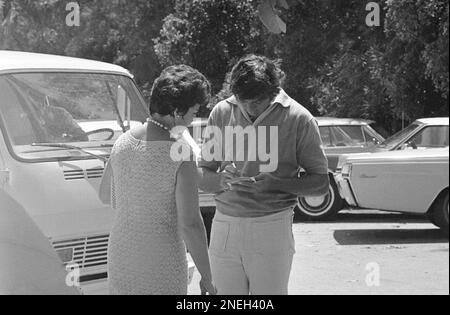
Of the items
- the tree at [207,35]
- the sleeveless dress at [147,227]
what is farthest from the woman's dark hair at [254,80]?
the tree at [207,35]

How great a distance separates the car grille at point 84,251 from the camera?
4270 millimetres

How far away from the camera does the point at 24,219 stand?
414 cm

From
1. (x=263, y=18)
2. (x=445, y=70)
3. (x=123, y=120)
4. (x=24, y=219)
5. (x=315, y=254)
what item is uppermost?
(x=263, y=18)

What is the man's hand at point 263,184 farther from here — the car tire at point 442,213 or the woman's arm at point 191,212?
the car tire at point 442,213

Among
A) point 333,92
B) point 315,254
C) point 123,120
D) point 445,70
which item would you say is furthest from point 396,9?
point 333,92

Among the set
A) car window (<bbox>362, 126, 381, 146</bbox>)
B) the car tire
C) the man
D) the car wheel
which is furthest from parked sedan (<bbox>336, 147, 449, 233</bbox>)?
the car wheel

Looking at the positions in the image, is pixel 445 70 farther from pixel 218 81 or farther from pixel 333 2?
pixel 218 81

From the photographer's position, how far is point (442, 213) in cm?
255

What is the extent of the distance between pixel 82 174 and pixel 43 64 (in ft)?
3.49

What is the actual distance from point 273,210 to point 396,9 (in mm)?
1507

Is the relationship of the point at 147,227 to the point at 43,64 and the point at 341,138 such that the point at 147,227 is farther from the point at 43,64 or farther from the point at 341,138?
the point at 341,138

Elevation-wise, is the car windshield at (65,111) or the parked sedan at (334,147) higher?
the car windshield at (65,111)

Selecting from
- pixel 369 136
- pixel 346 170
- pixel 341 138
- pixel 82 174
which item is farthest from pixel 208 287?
pixel 341 138

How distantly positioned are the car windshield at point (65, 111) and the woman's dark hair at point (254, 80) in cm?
183
